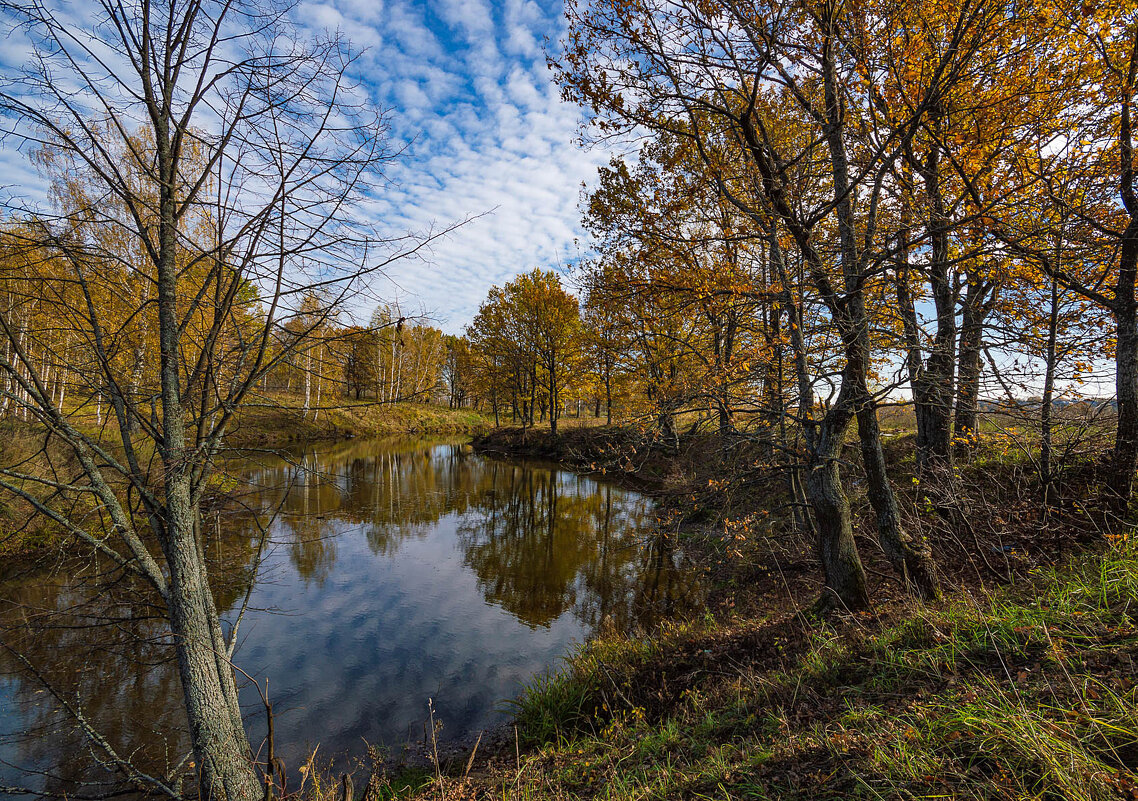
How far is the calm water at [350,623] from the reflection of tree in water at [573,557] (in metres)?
0.06

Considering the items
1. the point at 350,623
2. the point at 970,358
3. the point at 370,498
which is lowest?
the point at 350,623

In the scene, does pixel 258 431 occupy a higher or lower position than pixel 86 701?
higher

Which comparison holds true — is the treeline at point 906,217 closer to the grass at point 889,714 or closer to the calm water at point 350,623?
the grass at point 889,714

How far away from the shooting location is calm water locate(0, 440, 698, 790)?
18.7ft

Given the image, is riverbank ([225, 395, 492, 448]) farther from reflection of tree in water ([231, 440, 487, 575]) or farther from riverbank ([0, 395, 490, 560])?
reflection of tree in water ([231, 440, 487, 575])

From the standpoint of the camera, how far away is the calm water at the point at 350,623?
5.69 metres

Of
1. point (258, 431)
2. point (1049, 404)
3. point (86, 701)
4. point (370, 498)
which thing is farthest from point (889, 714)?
point (258, 431)

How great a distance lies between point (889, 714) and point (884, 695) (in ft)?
1.16

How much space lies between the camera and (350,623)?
8875 millimetres

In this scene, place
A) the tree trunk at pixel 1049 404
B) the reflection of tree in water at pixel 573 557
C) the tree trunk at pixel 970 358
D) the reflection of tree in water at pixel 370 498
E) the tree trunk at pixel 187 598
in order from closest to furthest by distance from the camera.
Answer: the tree trunk at pixel 187 598 → the tree trunk at pixel 1049 404 → the tree trunk at pixel 970 358 → the reflection of tree in water at pixel 573 557 → the reflection of tree in water at pixel 370 498

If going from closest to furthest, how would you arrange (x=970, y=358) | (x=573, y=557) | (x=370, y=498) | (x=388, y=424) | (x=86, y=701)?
(x=86, y=701)
(x=970, y=358)
(x=573, y=557)
(x=370, y=498)
(x=388, y=424)

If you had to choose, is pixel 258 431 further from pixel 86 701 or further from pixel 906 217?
pixel 906 217

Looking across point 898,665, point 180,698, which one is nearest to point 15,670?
→ point 180,698

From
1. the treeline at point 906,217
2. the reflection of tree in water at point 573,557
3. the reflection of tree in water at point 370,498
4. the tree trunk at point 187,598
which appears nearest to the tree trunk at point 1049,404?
the treeline at point 906,217
